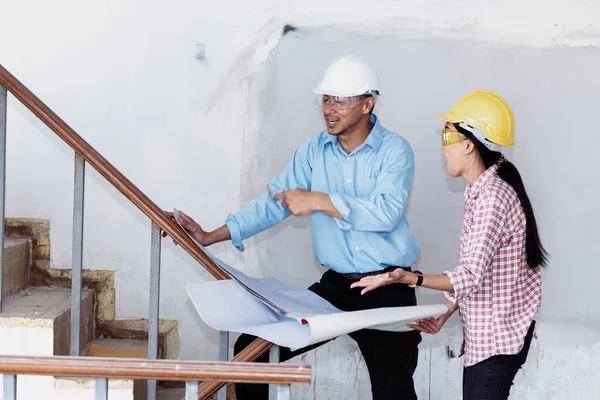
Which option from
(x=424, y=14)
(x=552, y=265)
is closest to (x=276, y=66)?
(x=424, y=14)

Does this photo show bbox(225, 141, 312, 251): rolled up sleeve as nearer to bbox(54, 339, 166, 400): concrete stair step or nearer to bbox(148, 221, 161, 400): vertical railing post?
bbox(148, 221, 161, 400): vertical railing post

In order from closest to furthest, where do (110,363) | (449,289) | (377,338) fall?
(110,363)
(449,289)
(377,338)

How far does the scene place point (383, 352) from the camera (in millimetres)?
2436

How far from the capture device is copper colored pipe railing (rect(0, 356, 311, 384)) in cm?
145

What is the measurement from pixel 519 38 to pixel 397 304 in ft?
4.92

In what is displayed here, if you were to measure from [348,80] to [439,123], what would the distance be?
2.96ft

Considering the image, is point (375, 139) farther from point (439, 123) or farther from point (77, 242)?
point (77, 242)

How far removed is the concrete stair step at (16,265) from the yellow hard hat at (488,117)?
1749 millimetres

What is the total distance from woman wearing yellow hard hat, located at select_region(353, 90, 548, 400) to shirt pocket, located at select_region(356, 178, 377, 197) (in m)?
0.43

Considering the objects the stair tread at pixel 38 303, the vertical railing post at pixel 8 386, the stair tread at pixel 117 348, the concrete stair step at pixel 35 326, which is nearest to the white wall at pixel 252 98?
the stair tread at pixel 117 348

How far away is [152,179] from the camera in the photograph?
3.44 metres

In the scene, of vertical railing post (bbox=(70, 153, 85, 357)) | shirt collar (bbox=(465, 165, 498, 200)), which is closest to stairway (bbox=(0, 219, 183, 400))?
vertical railing post (bbox=(70, 153, 85, 357))

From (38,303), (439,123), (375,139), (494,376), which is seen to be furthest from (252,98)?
(494,376)

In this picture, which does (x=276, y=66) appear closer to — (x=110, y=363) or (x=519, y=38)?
(x=519, y=38)
